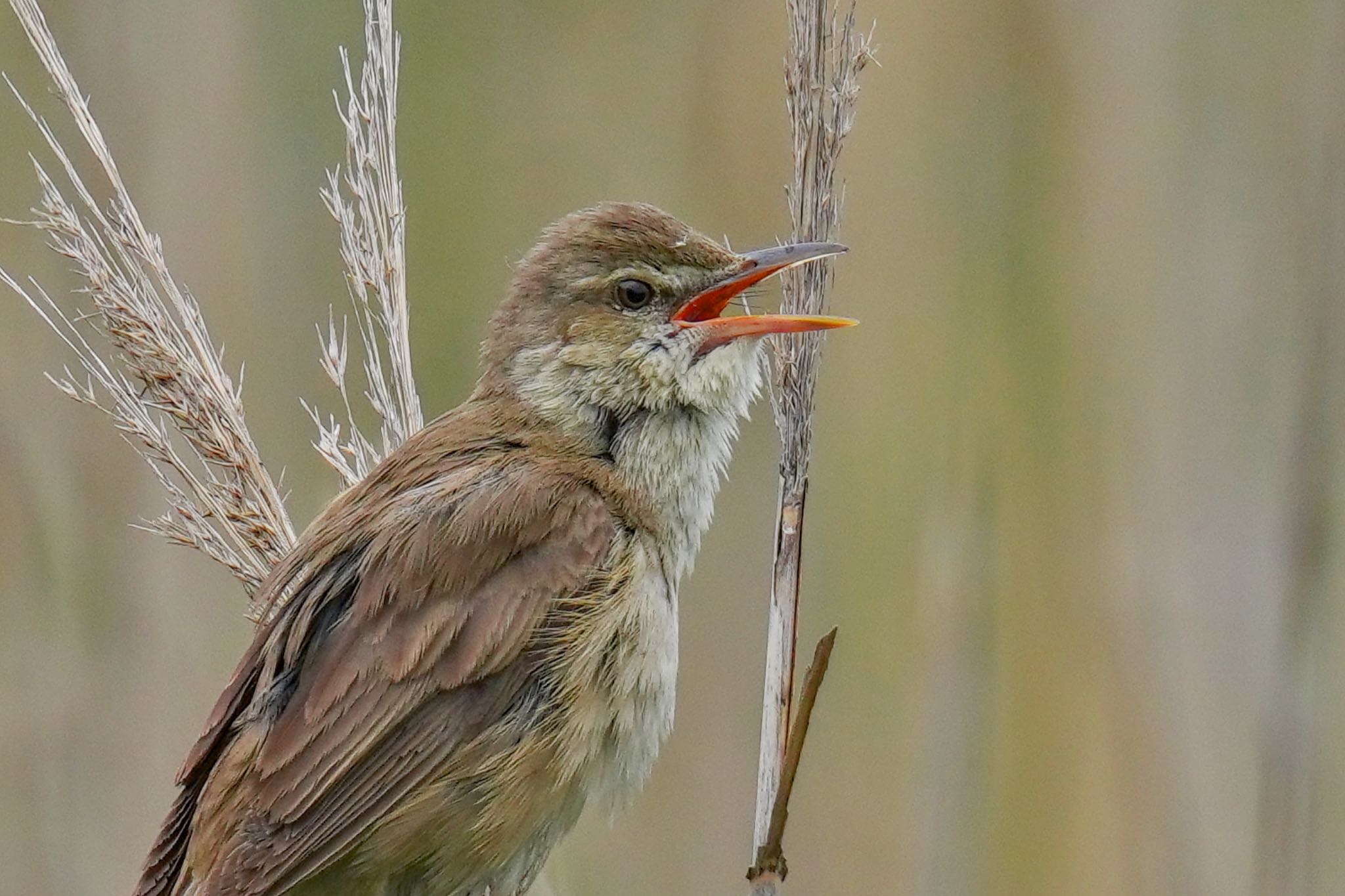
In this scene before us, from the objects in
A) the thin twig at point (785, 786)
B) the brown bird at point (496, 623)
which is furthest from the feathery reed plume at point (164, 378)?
the thin twig at point (785, 786)

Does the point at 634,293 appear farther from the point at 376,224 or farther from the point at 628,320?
the point at 376,224

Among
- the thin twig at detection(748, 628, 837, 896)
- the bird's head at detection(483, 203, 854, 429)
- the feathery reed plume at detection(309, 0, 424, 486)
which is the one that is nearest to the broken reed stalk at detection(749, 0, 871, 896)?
the thin twig at detection(748, 628, 837, 896)

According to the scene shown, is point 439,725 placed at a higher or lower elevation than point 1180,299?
lower

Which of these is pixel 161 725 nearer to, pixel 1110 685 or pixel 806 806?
pixel 806 806

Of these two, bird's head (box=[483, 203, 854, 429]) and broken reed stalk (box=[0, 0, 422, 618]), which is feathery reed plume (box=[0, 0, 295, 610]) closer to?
broken reed stalk (box=[0, 0, 422, 618])

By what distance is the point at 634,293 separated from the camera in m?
3.18

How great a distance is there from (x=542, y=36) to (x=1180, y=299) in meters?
1.81

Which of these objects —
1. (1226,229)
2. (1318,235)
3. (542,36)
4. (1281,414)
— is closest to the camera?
(1318,235)

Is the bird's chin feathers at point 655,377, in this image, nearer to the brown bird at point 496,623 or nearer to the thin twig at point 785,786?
the brown bird at point 496,623

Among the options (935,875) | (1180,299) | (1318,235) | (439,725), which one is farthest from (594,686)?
(1180,299)

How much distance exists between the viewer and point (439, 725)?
9.19 feet

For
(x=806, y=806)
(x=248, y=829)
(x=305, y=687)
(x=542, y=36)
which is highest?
(x=542, y=36)

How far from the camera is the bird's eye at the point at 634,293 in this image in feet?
10.4

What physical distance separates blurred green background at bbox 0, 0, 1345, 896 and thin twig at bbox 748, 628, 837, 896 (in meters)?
0.70
